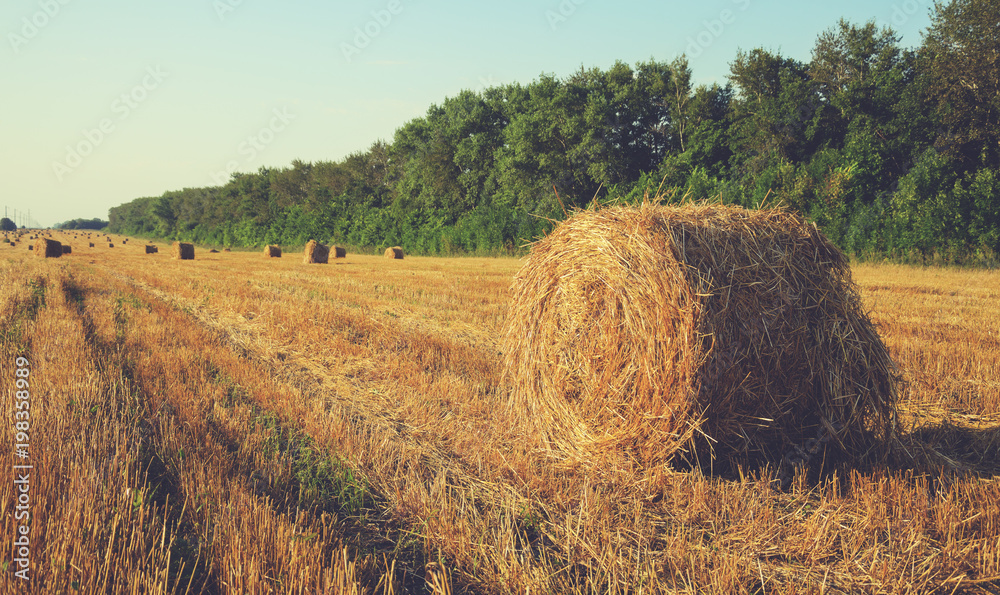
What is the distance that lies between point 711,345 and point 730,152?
33326 mm

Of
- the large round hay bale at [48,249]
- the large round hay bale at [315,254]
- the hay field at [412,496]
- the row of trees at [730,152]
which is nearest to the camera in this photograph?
the hay field at [412,496]

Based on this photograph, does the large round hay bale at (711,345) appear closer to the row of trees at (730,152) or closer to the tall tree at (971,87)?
the row of trees at (730,152)

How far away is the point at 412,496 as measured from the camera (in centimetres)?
365

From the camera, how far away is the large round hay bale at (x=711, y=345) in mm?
3979

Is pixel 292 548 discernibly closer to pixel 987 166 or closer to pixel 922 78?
pixel 987 166

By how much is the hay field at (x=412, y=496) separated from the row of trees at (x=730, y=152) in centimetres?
339

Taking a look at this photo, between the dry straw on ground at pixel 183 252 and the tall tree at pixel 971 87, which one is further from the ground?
the tall tree at pixel 971 87

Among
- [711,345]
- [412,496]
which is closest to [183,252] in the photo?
[412,496]

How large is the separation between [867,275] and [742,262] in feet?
58.1

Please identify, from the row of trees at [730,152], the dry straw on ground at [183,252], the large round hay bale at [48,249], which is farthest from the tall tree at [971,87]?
the large round hay bale at [48,249]

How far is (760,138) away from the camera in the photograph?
98.8 feet

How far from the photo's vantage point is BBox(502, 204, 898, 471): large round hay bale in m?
3.98

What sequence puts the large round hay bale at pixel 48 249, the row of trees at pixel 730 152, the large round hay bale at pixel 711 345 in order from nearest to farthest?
the large round hay bale at pixel 711 345 < the row of trees at pixel 730 152 < the large round hay bale at pixel 48 249

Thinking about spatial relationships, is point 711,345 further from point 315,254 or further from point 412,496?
point 315,254
